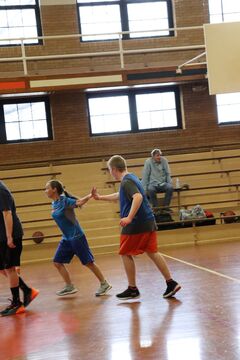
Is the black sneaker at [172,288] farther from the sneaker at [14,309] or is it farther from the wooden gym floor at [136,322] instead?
the sneaker at [14,309]

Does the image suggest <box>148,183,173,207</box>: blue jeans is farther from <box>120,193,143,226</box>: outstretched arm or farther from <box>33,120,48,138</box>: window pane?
<box>120,193,143,226</box>: outstretched arm

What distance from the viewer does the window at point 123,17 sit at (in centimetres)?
1540

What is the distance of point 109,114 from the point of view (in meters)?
15.7

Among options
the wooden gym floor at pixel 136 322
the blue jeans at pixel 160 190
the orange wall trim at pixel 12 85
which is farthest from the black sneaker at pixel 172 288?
the orange wall trim at pixel 12 85

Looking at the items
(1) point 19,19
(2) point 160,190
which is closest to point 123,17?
(1) point 19,19

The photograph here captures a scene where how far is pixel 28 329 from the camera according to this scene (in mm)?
5309

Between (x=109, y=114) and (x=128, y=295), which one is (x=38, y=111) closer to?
(x=109, y=114)

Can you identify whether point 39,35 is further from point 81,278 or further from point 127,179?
point 127,179

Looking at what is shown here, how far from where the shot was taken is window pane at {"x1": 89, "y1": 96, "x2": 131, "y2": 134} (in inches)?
612

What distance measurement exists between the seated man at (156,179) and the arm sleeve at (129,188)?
6650 millimetres

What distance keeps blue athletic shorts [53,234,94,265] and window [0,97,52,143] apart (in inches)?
340

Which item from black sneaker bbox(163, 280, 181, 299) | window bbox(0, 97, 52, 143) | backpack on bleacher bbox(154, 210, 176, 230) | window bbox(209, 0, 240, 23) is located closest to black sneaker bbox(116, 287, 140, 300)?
black sneaker bbox(163, 280, 181, 299)

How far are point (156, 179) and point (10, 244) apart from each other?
717 cm

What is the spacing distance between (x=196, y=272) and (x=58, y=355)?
13.0ft
